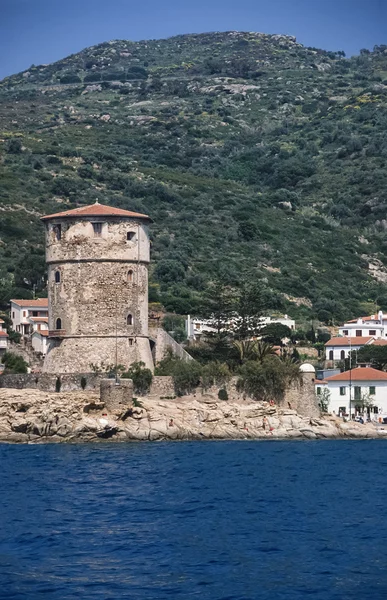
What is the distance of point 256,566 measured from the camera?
22422 millimetres

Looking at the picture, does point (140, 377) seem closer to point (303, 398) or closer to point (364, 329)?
point (303, 398)

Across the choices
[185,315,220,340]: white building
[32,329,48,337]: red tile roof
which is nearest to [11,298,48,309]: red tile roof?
[32,329,48,337]: red tile roof

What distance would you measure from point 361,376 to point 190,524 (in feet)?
108

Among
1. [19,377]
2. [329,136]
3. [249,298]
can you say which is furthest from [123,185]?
[19,377]

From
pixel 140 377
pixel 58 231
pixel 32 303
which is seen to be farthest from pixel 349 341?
pixel 58 231

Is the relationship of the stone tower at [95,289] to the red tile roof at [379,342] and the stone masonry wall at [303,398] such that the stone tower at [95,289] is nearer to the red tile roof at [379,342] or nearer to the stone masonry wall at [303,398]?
the stone masonry wall at [303,398]

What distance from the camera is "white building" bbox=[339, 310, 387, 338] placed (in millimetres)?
71062

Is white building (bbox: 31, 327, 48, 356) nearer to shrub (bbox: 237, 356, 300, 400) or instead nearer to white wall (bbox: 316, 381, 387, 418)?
white wall (bbox: 316, 381, 387, 418)

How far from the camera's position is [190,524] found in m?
26.8

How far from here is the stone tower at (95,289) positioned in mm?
48250

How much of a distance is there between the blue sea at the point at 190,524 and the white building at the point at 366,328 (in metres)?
29.0

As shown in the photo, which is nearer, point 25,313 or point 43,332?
point 43,332

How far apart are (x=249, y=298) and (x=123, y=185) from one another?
158ft

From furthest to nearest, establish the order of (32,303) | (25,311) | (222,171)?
(222,171) < (32,303) < (25,311)
